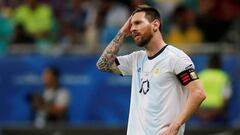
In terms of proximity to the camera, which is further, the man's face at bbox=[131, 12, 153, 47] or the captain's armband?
the man's face at bbox=[131, 12, 153, 47]

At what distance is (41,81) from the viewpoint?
54.3 ft

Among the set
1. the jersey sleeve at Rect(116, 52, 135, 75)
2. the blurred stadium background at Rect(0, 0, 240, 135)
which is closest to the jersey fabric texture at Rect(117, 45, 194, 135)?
the jersey sleeve at Rect(116, 52, 135, 75)

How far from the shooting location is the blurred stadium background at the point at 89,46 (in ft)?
51.8

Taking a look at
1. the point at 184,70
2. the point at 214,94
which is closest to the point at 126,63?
the point at 184,70

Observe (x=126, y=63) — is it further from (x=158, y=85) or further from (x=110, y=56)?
(x=158, y=85)

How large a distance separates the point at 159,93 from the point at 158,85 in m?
0.08

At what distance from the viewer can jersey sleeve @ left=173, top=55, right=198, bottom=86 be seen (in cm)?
806

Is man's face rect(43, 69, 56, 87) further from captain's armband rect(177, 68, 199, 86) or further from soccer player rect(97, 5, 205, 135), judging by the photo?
captain's armband rect(177, 68, 199, 86)

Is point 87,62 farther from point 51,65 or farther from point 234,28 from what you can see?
point 234,28

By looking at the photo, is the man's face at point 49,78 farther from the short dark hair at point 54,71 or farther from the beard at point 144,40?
the beard at point 144,40

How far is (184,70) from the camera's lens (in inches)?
318

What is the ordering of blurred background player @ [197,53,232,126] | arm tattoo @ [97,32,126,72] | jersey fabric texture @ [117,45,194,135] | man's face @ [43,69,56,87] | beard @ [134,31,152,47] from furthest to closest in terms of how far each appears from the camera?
man's face @ [43,69,56,87] → blurred background player @ [197,53,232,126] → arm tattoo @ [97,32,126,72] → beard @ [134,31,152,47] → jersey fabric texture @ [117,45,194,135]

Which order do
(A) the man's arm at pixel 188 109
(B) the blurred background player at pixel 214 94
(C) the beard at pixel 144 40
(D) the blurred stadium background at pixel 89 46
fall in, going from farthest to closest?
(D) the blurred stadium background at pixel 89 46, (B) the blurred background player at pixel 214 94, (C) the beard at pixel 144 40, (A) the man's arm at pixel 188 109

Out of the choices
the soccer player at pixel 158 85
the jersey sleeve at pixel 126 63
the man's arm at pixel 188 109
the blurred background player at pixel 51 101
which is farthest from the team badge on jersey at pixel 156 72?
the blurred background player at pixel 51 101
